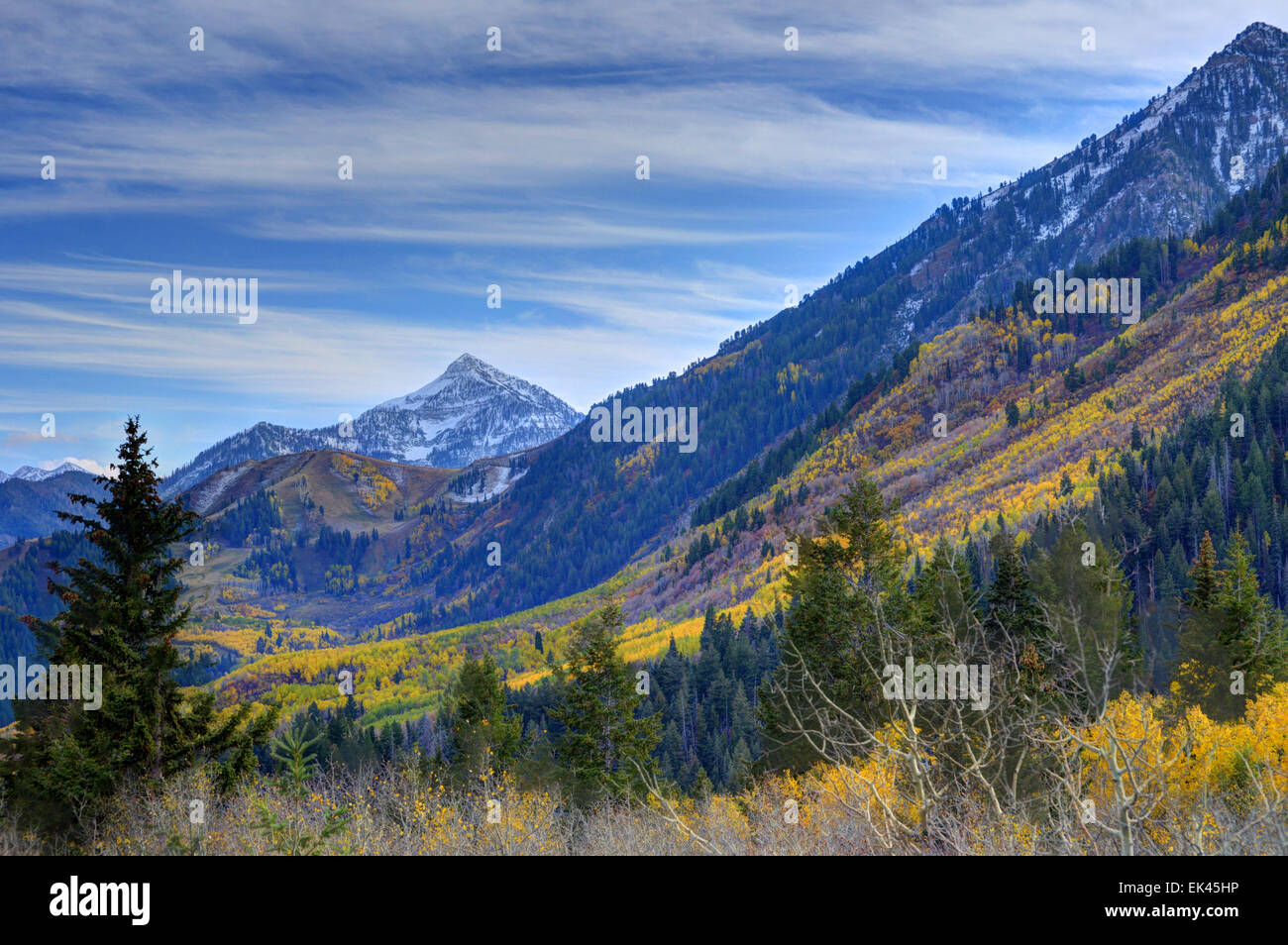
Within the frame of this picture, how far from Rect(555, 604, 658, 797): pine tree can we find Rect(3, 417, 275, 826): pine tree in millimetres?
18052

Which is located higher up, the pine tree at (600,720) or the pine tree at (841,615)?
the pine tree at (841,615)

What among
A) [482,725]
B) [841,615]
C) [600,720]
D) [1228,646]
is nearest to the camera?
[841,615]

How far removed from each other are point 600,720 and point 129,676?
22.8 m

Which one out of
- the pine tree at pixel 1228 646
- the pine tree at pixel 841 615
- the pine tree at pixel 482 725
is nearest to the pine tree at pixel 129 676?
the pine tree at pixel 482 725

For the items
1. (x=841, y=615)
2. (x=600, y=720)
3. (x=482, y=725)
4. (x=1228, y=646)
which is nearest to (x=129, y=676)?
(x=482, y=725)

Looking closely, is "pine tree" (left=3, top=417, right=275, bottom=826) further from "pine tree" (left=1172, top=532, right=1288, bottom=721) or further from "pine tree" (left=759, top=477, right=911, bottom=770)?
"pine tree" (left=1172, top=532, right=1288, bottom=721)

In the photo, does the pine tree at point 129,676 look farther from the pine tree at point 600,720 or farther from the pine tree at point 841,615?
the pine tree at point 841,615

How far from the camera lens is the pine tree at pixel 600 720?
1647 inches

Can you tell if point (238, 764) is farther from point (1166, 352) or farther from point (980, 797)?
point (1166, 352)

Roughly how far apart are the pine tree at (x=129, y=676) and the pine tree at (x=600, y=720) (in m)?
18.1

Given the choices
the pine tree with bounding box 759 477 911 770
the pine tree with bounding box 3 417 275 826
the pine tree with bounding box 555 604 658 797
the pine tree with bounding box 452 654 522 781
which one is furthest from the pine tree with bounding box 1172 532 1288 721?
the pine tree with bounding box 3 417 275 826

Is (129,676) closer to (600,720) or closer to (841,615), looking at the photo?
(600,720)

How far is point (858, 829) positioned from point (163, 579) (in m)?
23.7

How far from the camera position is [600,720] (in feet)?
141
